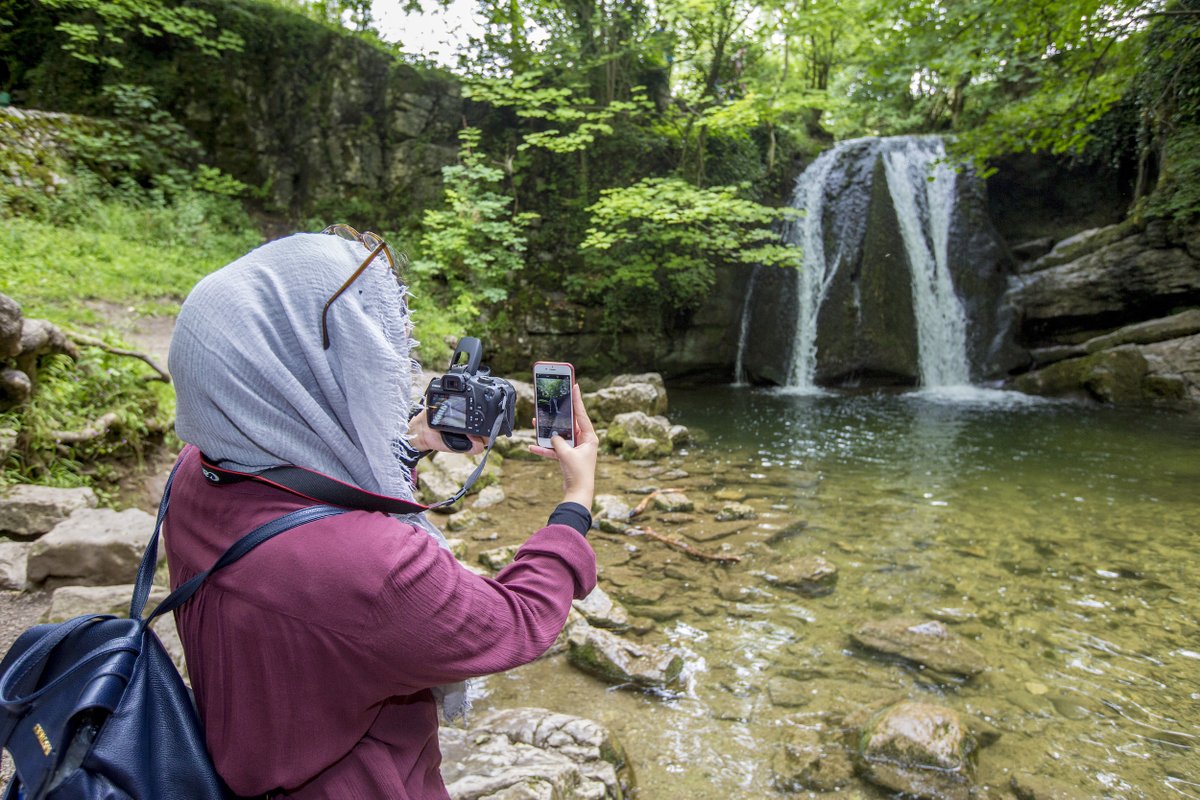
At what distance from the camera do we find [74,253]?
23.9ft

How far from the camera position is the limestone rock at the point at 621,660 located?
3.15m

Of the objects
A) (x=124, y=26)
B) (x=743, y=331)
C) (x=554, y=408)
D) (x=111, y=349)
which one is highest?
(x=124, y=26)

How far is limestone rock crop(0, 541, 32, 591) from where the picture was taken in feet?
9.98

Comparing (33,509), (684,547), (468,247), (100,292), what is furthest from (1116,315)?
(100,292)

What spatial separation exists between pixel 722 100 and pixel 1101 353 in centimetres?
821

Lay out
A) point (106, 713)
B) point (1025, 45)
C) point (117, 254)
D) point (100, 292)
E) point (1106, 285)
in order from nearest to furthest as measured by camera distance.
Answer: point (106, 713) < point (1025, 45) < point (100, 292) < point (117, 254) < point (1106, 285)

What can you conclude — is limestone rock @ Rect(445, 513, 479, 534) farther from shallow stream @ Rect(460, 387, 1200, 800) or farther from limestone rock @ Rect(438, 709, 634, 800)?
limestone rock @ Rect(438, 709, 634, 800)

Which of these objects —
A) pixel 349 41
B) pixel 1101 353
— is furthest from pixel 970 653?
pixel 349 41

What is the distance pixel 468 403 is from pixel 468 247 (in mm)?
9202

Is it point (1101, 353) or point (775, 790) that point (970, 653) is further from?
point (1101, 353)

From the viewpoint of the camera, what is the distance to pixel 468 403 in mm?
1445

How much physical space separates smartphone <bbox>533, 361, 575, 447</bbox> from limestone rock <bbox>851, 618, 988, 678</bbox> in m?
2.91

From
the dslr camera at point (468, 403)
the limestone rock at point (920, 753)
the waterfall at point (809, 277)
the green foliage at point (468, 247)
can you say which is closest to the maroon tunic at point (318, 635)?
the dslr camera at point (468, 403)

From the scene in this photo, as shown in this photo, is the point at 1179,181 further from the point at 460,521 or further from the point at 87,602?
the point at 87,602
